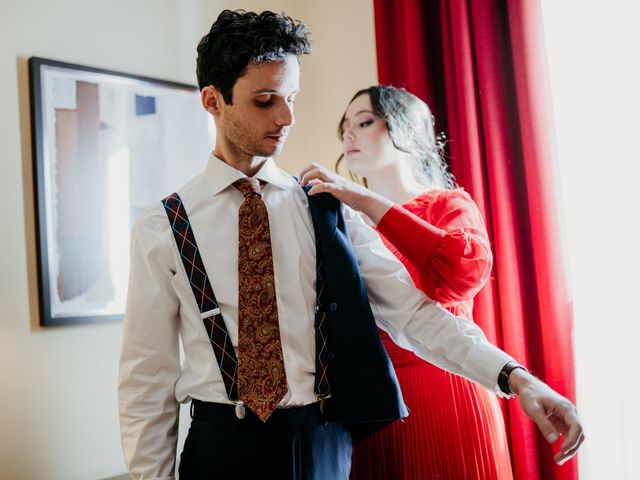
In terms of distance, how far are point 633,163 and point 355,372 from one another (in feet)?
3.52

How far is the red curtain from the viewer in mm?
1908

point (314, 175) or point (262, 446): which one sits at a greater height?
point (314, 175)

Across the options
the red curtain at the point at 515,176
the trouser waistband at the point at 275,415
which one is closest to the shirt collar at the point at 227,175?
the trouser waistband at the point at 275,415

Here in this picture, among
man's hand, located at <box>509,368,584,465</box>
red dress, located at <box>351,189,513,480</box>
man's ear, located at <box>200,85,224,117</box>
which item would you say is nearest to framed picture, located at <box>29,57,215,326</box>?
man's ear, located at <box>200,85,224,117</box>

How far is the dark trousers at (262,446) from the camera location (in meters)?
1.12

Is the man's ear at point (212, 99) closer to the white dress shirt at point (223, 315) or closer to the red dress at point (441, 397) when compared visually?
the white dress shirt at point (223, 315)

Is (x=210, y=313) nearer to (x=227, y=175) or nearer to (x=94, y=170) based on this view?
(x=227, y=175)

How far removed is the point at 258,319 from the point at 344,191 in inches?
12.5

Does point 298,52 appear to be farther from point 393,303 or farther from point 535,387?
point 535,387

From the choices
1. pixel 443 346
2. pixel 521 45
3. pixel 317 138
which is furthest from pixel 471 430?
pixel 317 138

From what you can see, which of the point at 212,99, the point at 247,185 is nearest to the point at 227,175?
the point at 247,185

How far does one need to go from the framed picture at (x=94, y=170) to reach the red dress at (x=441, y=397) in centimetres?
110

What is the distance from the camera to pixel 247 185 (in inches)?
49.8

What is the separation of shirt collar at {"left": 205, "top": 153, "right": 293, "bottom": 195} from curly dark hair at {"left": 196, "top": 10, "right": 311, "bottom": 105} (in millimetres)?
128
